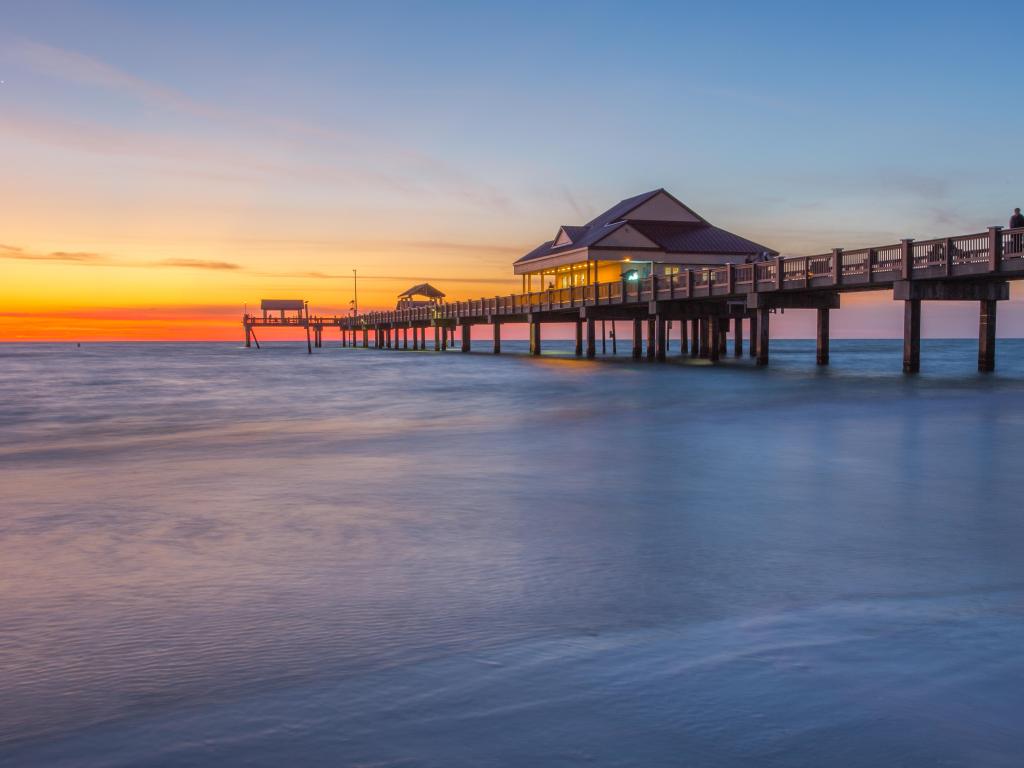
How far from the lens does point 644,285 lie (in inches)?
1588

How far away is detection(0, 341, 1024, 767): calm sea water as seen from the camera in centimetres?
325

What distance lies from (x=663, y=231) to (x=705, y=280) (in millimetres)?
17550

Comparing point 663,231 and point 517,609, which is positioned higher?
point 663,231

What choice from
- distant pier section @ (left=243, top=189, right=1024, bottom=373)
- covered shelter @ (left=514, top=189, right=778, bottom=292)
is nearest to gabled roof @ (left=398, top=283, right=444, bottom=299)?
distant pier section @ (left=243, top=189, right=1024, bottom=373)

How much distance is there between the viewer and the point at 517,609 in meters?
4.85

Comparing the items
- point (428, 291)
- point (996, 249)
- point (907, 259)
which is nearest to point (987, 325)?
point (907, 259)

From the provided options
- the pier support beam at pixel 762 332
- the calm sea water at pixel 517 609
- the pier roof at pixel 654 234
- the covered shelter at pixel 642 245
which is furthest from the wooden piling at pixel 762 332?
the calm sea water at pixel 517 609

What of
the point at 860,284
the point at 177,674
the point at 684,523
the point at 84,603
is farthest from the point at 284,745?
the point at 860,284

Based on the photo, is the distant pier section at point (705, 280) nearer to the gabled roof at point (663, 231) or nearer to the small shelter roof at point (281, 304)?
the gabled roof at point (663, 231)

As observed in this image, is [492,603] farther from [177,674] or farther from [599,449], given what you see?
[599,449]

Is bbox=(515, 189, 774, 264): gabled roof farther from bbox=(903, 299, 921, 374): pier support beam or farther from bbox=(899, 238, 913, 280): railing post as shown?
bbox=(899, 238, 913, 280): railing post

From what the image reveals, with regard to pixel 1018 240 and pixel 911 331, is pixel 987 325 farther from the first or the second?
pixel 1018 240

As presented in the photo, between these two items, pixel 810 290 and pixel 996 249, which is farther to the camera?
pixel 810 290

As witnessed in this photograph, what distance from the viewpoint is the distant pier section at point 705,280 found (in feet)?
83.9
